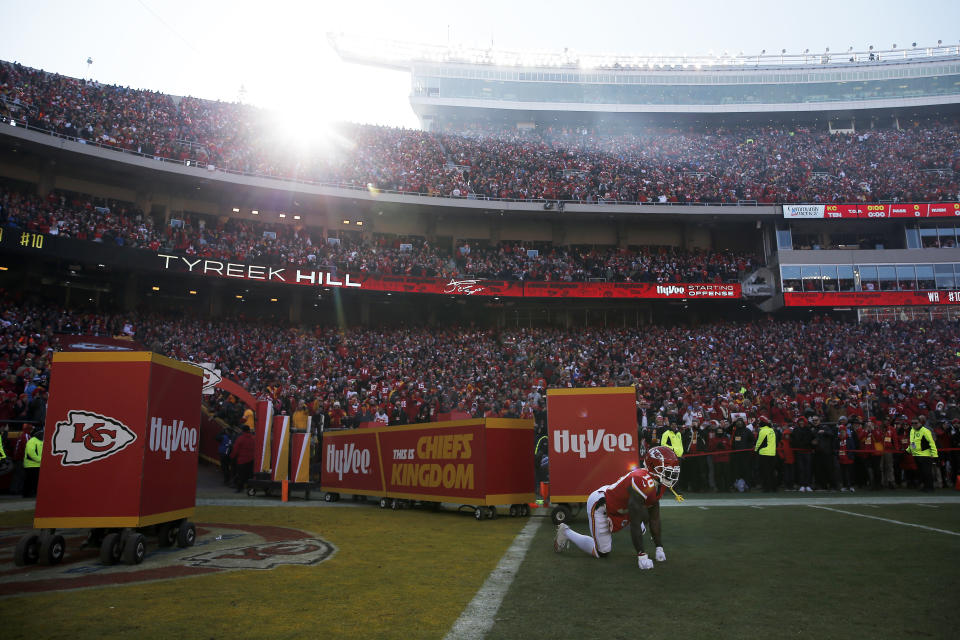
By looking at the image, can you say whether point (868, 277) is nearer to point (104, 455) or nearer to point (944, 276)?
point (944, 276)

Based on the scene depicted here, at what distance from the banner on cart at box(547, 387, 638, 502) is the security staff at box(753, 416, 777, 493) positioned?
7849mm

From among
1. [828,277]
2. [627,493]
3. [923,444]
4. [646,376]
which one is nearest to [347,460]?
[627,493]

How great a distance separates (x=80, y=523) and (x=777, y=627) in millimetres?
7074

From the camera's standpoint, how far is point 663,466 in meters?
6.93

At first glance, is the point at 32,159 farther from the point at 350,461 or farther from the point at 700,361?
the point at 700,361

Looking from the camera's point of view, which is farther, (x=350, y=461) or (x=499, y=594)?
(x=350, y=461)

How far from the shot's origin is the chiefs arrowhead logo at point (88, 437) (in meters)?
7.14

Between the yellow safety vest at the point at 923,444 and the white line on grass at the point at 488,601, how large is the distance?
13.1m

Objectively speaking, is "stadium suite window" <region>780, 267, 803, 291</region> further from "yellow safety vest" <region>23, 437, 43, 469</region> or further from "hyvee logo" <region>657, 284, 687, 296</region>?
"yellow safety vest" <region>23, 437, 43, 469</region>

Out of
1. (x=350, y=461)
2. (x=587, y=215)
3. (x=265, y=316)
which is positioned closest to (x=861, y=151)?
(x=587, y=215)

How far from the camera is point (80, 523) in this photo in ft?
22.8

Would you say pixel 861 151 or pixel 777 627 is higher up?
pixel 861 151
